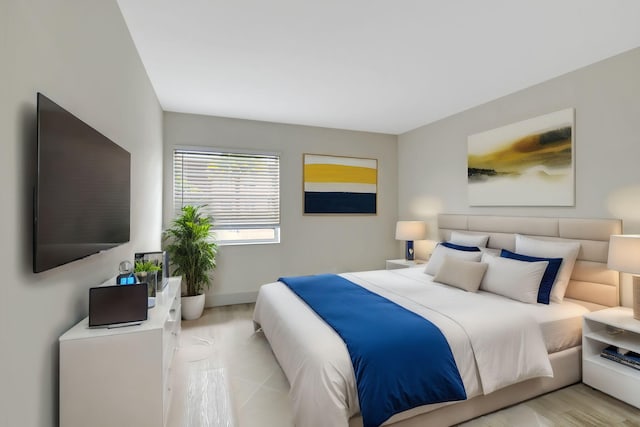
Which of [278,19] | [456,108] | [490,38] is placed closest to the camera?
[278,19]

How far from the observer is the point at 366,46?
2.48 meters

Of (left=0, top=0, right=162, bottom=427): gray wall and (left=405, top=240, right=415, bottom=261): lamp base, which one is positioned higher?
(left=0, top=0, right=162, bottom=427): gray wall

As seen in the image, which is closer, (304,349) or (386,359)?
(386,359)

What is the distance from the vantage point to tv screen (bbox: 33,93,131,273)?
3.81ft

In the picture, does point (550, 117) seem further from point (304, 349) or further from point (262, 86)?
point (304, 349)

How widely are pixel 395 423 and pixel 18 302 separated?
185 cm

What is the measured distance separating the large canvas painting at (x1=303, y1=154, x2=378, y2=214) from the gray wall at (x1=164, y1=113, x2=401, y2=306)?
108 millimetres

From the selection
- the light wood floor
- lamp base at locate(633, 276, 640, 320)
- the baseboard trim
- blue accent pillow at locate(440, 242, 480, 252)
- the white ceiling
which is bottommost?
the light wood floor

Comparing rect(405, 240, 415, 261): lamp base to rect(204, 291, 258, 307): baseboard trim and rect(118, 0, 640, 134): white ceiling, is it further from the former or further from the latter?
rect(204, 291, 258, 307): baseboard trim

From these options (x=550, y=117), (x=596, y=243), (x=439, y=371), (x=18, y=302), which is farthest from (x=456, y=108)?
(x=18, y=302)

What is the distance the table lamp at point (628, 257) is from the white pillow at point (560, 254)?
1.42 feet

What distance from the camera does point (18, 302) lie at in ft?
Answer: 3.54

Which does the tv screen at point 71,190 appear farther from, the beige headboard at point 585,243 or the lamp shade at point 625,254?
the beige headboard at point 585,243

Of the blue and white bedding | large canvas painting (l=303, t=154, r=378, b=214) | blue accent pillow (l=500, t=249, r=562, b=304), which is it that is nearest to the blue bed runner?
the blue and white bedding
